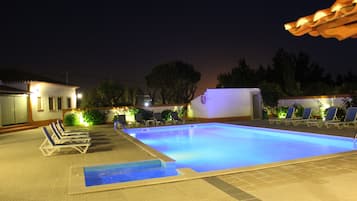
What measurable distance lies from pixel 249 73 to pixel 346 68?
1048cm

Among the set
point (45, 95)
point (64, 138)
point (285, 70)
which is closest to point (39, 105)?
point (45, 95)

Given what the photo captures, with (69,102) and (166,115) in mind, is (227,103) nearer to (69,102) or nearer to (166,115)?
(166,115)

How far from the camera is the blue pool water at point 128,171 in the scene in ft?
20.4

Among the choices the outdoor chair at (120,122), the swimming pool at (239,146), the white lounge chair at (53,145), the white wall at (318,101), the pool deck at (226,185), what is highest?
the white wall at (318,101)

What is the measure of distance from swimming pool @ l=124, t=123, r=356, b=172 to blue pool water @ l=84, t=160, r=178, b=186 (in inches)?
53.5

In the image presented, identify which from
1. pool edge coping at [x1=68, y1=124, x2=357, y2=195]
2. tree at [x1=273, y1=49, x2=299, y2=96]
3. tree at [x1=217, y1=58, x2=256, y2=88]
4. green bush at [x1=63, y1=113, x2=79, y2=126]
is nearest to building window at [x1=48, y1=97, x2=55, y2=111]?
green bush at [x1=63, y1=113, x2=79, y2=126]

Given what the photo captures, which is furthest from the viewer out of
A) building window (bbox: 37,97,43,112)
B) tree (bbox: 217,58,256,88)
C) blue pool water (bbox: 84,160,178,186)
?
tree (bbox: 217,58,256,88)

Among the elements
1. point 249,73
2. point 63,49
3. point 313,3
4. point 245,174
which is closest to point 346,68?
point 249,73

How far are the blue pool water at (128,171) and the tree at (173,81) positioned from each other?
76.9 feet

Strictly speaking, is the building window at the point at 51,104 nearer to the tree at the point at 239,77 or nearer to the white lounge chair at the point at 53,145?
the white lounge chair at the point at 53,145

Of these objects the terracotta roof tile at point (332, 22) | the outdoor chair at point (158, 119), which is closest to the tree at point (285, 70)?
the outdoor chair at point (158, 119)

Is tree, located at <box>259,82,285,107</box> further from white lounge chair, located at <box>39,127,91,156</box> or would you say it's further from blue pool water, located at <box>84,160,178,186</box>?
blue pool water, located at <box>84,160,178,186</box>

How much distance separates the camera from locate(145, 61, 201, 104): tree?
3062 centimetres

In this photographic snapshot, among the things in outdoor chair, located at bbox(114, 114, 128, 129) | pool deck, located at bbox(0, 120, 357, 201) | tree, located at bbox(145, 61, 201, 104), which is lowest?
pool deck, located at bbox(0, 120, 357, 201)
